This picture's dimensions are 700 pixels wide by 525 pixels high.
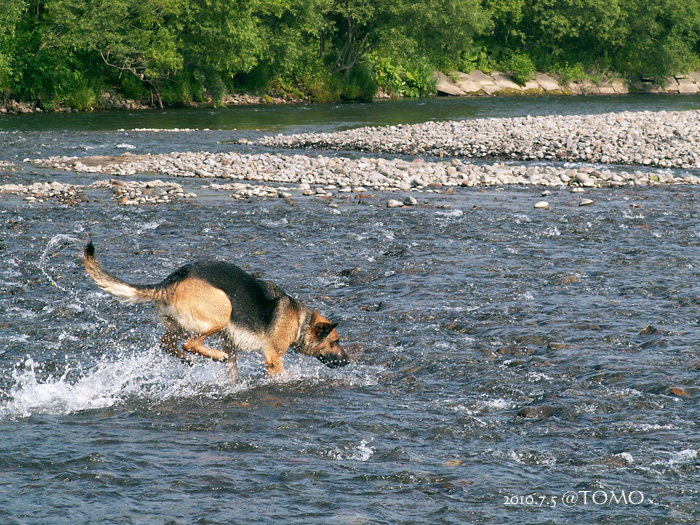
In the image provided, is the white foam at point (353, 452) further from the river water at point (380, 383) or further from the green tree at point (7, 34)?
the green tree at point (7, 34)

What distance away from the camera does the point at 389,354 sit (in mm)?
7223

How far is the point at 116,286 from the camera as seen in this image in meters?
6.07

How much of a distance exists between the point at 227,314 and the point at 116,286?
0.95 metres

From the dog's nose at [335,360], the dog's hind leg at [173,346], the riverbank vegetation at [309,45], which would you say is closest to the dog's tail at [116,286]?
Result: the dog's hind leg at [173,346]

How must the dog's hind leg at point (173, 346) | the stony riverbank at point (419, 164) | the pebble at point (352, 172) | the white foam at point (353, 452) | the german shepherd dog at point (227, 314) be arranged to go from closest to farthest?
the white foam at point (353, 452), the german shepherd dog at point (227, 314), the dog's hind leg at point (173, 346), the stony riverbank at point (419, 164), the pebble at point (352, 172)

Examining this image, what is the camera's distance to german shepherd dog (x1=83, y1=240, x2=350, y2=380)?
6238mm

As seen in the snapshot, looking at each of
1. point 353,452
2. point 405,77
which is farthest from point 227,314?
point 405,77

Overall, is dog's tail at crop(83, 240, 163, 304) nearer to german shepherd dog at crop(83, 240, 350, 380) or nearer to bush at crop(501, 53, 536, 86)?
german shepherd dog at crop(83, 240, 350, 380)

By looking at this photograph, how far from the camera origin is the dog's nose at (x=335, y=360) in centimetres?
688

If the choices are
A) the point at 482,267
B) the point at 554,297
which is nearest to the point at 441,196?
the point at 482,267

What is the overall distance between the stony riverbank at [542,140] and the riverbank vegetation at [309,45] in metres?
17.1

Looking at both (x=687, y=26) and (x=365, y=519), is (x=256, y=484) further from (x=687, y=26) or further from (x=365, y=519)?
(x=687, y=26)

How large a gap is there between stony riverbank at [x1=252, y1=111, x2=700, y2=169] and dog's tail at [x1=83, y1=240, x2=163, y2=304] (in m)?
16.8

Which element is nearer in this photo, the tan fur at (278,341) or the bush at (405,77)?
the tan fur at (278,341)
